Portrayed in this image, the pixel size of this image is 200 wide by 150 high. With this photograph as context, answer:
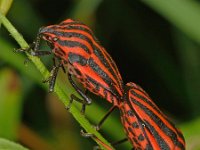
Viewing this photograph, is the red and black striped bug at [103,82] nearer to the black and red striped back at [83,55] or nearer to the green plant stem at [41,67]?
the black and red striped back at [83,55]

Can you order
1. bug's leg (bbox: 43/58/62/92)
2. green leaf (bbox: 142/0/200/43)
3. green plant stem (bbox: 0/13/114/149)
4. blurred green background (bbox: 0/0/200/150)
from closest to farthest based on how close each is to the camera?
green plant stem (bbox: 0/13/114/149) → bug's leg (bbox: 43/58/62/92) → green leaf (bbox: 142/0/200/43) → blurred green background (bbox: 0/0/200/150)

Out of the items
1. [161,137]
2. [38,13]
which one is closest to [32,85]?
[38,13]

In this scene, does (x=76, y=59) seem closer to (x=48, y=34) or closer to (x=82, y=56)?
(x=82, y=56)

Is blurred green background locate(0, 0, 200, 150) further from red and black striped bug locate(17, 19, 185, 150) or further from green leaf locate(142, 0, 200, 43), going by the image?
red and black striped bug locate(17, 19, 185, 150)

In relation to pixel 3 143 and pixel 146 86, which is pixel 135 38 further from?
pixel 3 143

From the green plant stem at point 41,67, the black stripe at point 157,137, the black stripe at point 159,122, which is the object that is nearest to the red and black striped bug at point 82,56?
the black stripe at point 159,122

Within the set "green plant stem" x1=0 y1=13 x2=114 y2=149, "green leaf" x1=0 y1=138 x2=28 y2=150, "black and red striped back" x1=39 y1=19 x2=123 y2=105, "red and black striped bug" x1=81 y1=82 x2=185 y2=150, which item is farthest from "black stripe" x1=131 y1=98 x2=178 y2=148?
"green leaf" x1=0 y1=138 x2=28 y2=150
